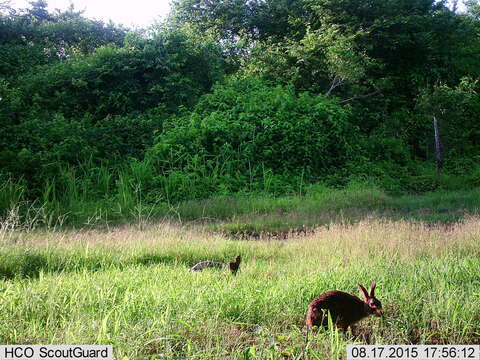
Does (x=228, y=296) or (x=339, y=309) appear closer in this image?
(x=339, y=309)

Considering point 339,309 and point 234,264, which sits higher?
point 339,309

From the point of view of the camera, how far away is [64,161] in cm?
970

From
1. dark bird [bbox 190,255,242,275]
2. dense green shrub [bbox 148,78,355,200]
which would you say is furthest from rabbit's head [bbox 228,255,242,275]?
dense green shrub [bbox 148,78,355,200]

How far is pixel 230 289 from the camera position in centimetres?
333

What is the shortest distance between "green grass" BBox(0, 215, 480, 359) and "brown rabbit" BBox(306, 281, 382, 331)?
9cm

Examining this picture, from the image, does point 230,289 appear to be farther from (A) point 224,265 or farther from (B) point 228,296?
(A) point 224,265

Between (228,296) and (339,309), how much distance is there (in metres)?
0.88

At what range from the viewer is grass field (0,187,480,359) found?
8.49 feet

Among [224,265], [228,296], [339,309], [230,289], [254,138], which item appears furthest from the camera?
[254,138]

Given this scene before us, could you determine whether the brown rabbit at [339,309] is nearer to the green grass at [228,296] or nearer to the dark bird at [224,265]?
Result: the green grass at [228,296]

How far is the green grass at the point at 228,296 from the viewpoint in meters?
2.57

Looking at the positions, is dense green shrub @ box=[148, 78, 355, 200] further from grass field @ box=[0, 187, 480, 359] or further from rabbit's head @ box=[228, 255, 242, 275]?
rabbit's head @ box=[228, 255, 242, 275]

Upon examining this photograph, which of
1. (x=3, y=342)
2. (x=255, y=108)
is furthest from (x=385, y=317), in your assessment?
(x=255, y=108)

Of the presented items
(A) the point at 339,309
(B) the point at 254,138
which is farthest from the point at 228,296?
(B) the point at 254,138
